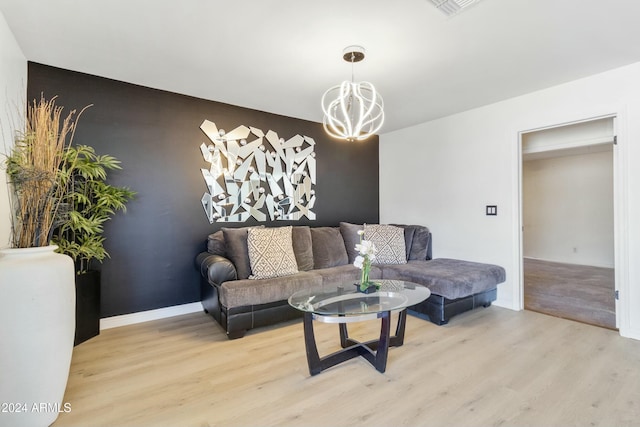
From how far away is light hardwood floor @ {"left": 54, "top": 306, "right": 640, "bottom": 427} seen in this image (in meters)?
1.66

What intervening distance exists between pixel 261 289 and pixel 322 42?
2.13 meters

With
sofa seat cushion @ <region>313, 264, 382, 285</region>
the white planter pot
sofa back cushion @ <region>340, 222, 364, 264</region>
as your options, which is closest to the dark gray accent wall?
sofa seat cushion @ <region>313, 264, 382, 285</region>

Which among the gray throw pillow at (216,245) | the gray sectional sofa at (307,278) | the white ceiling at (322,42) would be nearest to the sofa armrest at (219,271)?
the gray sectional sofa at (307,278)

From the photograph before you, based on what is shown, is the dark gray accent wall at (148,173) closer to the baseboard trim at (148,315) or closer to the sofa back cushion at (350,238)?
the baseboard trim at (148,315)

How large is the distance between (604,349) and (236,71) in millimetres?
3883

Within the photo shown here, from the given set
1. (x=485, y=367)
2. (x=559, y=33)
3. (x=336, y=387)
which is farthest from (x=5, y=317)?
(x=559, y=33)

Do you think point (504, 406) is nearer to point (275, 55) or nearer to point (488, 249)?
point (488, 249)

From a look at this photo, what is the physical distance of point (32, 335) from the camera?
148cm

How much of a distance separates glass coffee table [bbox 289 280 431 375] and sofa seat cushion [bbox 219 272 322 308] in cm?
55

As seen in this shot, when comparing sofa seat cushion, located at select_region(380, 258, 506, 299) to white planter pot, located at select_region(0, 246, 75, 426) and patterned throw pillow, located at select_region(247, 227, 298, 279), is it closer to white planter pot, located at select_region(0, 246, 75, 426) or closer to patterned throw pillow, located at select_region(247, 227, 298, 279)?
patterned throw pillow, located at select_region(247, 227, 298, 279)

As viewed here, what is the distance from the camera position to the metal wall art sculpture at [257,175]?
3.58 meters

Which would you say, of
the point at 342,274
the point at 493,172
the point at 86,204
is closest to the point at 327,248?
the point at 342,274

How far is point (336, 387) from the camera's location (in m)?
1.93

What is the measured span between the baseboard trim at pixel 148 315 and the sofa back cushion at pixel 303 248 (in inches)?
48.4
